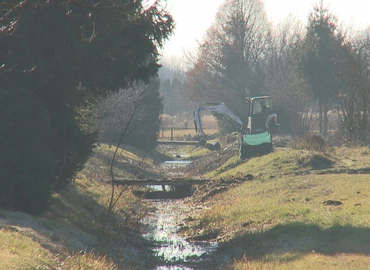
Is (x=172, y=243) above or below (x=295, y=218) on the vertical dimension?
Result: below

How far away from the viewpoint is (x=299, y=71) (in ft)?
200

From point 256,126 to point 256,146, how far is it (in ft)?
33.0

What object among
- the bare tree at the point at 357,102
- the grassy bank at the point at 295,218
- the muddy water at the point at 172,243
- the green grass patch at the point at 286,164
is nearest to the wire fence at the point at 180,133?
the bare tree at the point at 357,102

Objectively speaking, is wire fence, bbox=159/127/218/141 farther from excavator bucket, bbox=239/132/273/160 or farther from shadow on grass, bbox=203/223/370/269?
shadow on grass, bbox=203/223/370/269

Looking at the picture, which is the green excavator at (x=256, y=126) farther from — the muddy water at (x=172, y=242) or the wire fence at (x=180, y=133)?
the wire fence at (x=180, y=133)

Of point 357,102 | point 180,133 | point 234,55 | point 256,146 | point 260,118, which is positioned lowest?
point 180,133

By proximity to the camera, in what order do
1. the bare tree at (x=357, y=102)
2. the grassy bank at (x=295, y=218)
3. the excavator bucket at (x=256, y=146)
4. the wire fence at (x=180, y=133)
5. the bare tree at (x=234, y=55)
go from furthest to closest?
the wire fence at (x=180, y=133) < the bare tree at (x=234, y=55) < the bare tree at (x=357, y=102) < the excavator bucket at (x=256, y=146) < the grassy bank at (x=295, y=218)

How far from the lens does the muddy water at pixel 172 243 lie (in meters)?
16.7

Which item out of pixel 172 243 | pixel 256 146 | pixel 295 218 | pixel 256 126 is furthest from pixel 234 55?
pixel 295 218

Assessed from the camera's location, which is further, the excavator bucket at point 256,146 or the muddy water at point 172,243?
the excavator bucket at point 256,146

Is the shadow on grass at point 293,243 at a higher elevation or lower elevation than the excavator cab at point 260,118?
lower

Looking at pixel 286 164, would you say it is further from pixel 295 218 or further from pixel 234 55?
pixel 234 55

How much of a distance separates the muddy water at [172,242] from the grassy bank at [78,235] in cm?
44

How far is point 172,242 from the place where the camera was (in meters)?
19.7
